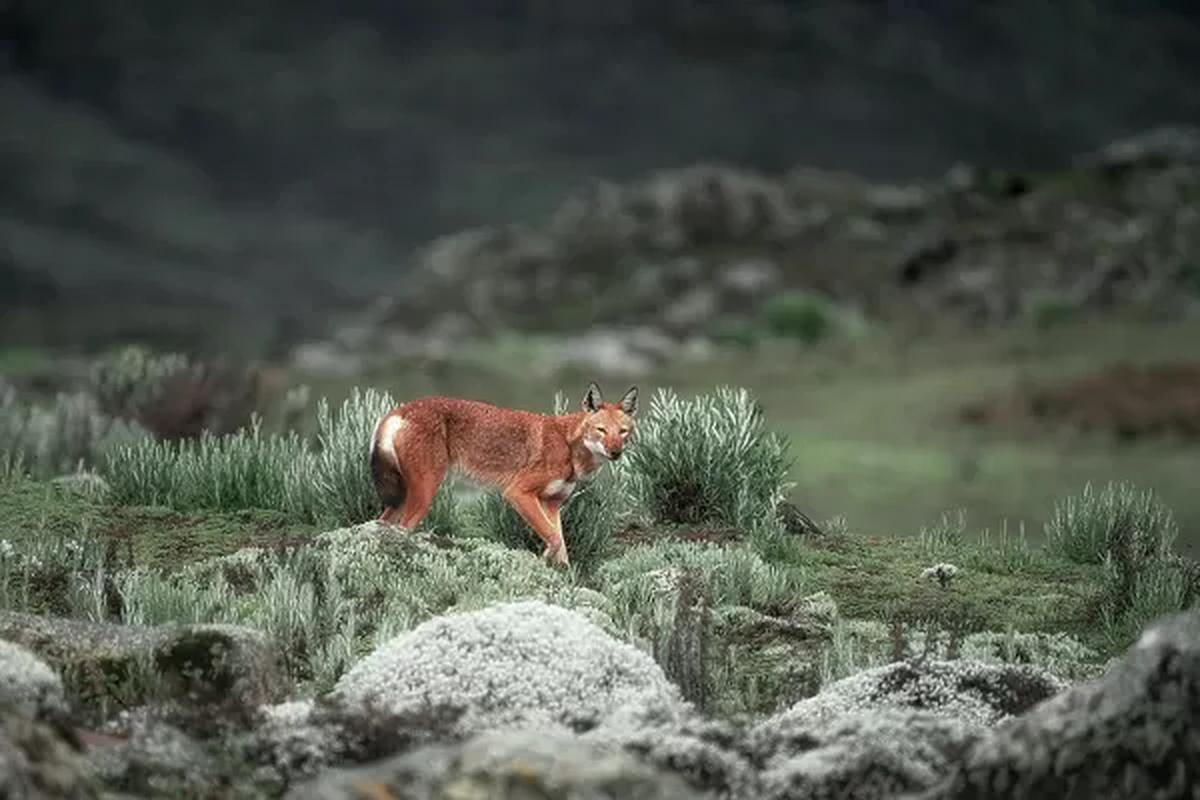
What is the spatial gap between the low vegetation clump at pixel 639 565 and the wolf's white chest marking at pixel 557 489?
1.76ft

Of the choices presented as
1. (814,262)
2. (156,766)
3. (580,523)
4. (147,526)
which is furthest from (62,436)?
(814,262)

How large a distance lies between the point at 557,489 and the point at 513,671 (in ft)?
13.6

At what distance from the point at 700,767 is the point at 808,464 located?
27494mm

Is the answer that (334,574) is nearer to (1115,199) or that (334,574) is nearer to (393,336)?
(393,336)

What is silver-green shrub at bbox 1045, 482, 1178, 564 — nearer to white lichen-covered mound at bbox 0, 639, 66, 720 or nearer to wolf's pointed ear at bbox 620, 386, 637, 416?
wolf's pointed ear at bbox 620, 386, 637, 416

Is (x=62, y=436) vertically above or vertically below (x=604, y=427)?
above

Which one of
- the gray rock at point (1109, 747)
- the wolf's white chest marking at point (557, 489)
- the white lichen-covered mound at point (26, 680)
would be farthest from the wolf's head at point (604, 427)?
the gray rock at point (1109, 747)

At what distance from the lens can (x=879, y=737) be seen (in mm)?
9711

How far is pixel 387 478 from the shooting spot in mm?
14734

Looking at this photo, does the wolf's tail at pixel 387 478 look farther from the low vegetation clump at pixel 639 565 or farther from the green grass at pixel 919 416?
the green grass at pixel 919 416

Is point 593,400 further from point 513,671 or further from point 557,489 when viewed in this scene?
point 513,671

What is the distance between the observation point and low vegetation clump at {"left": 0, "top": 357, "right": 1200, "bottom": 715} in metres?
13.1

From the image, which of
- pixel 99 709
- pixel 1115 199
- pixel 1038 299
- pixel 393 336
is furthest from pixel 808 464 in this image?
pixel 1115 199

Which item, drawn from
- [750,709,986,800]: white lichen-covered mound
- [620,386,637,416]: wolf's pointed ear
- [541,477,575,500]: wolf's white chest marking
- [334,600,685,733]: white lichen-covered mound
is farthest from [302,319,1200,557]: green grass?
[750,709,986,800]: white lichen-covered mound
